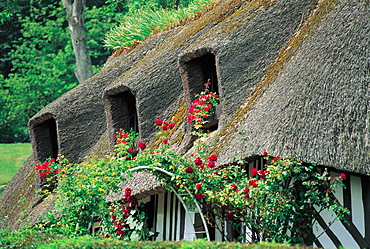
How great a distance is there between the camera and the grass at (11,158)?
2494cm

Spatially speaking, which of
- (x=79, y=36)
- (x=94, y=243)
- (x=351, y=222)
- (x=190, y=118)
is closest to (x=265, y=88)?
(x=190, y=118)

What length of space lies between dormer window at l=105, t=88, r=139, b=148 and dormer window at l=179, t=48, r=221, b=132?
5.73ft

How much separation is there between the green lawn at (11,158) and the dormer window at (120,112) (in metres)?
12.3

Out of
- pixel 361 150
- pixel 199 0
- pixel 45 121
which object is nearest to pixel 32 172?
pixel 45 121

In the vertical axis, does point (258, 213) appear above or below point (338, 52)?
below

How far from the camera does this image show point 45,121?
14195 millimetres

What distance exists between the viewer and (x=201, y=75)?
1102 cm

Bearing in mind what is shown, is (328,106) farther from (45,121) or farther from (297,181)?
(45,121)

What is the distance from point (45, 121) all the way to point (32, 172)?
62.9 inches

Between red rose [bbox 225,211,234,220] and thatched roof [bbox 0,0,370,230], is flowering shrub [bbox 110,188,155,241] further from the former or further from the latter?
red rose [bbox 225,211,234,220]

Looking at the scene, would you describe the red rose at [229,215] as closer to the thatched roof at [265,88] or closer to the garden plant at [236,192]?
the garden plant at [236,192]

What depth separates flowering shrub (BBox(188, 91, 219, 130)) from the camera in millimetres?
9984

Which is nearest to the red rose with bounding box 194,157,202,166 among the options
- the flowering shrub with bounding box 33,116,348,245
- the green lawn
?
the flowering shrub with bounding box 33,116,348,245

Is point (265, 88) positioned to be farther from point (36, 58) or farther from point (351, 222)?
point (36, 58)
